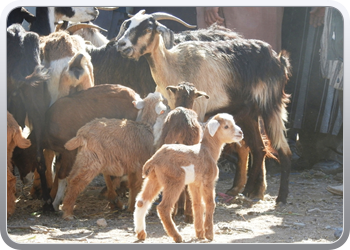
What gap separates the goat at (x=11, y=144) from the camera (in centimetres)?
498

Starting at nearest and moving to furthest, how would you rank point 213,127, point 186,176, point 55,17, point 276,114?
point 186,176 → point 213,127 → point 55,17 → point 276,114

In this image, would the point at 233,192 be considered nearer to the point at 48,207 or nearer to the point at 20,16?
the point at 48,207

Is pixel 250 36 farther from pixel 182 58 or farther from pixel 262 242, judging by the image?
pixel 262 242

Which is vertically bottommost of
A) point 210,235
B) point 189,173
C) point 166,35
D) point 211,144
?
point 210,235

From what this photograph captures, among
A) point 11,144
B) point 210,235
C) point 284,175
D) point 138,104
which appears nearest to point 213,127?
point 210,235

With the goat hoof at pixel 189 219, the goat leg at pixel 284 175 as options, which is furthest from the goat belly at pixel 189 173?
the goat leg at pixel 284 175

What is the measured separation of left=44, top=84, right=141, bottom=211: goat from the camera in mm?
5453

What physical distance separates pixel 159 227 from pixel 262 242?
90 cm

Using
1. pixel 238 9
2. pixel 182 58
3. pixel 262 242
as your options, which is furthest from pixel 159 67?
pixel 262 242

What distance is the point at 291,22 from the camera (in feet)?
22.2

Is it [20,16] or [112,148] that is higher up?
[20,16]

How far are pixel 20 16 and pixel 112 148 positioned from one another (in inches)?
57.9

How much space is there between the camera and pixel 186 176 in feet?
14.3

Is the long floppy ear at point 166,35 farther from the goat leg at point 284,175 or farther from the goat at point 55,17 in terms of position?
the goat leg at point 284,175
